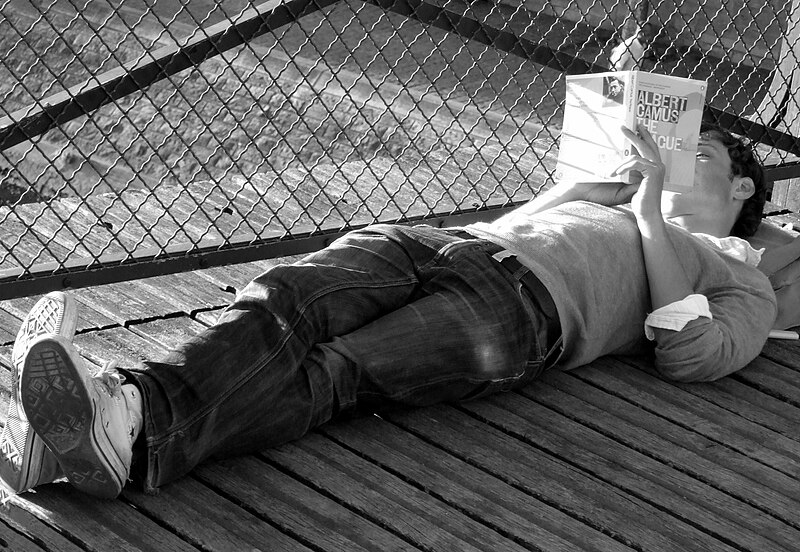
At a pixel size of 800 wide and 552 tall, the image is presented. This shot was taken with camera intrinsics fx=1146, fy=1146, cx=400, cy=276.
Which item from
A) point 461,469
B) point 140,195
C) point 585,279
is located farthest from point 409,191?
point 461,469

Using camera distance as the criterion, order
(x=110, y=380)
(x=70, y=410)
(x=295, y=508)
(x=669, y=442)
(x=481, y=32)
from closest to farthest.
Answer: (x=70, y=410), (x=110, y=380), (x=295, y=508), (x=669, y=442), (x=481, y=32)

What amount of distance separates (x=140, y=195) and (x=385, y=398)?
6.23 feet

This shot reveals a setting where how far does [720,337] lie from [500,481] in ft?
2.12

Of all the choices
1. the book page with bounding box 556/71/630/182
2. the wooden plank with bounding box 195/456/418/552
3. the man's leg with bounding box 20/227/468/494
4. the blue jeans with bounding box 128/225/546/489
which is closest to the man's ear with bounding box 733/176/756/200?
the book page with bounding box 556/71/630/182

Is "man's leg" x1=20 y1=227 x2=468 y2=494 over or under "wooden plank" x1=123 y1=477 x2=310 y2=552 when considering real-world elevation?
over

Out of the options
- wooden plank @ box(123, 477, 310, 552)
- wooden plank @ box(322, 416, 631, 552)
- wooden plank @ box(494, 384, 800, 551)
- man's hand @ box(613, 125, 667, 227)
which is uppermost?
man's hand @ box(613, 125, 667, 227)

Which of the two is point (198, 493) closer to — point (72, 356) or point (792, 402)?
point (72, 356)

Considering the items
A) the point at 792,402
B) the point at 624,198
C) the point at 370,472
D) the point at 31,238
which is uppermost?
the point at 624,198

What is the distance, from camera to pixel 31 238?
137 inches

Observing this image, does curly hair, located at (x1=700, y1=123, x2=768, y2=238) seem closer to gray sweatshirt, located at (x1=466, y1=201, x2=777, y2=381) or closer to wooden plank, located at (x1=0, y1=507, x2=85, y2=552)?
gray sweatshirt, located at (x1=466, y1=201, x2=777, y2=381)

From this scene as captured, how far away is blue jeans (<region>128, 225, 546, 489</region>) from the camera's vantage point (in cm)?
203

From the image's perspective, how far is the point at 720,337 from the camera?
2514mm

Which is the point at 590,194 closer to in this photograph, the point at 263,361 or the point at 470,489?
the point at 470,489

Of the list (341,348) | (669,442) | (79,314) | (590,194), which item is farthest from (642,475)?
(79,314)
